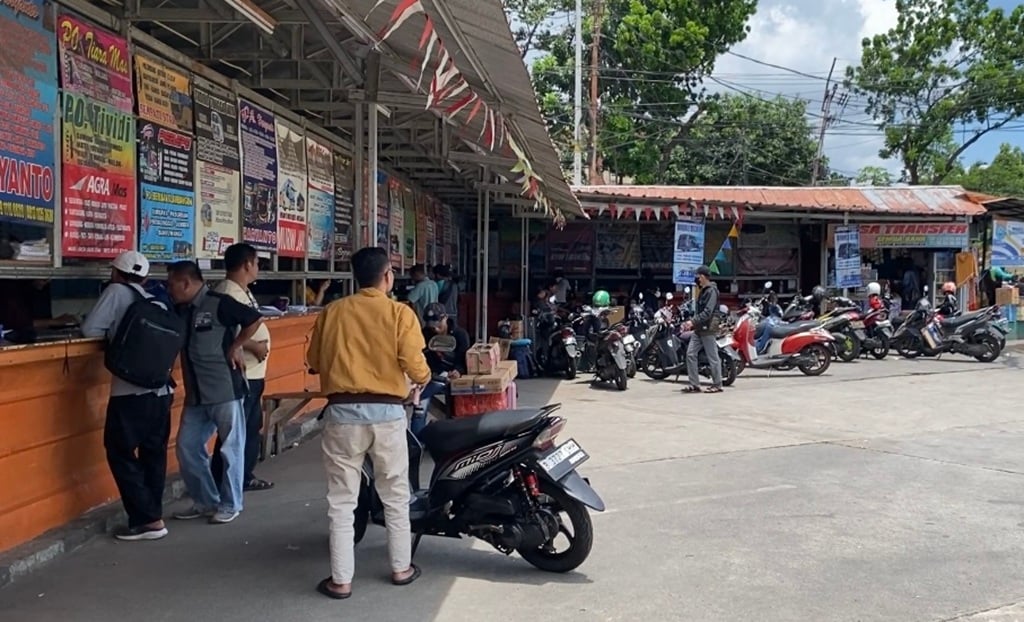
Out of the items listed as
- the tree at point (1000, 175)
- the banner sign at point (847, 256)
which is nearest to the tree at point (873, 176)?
the tree at point (1000, 175)

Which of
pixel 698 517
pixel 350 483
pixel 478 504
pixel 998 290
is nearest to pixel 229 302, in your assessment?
pixel 350 483

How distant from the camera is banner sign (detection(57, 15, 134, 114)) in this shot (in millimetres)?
5195

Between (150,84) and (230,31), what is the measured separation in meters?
1.06

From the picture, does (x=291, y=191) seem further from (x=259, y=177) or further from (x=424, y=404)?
(x=424, y=404)

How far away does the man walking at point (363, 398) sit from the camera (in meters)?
4.33

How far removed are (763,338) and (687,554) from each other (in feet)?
34.9

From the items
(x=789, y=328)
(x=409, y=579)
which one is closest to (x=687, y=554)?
(x=409, y=579)

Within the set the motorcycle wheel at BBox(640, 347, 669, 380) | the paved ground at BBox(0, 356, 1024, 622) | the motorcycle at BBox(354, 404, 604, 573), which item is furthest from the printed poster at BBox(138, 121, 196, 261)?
the motorcycle wheel at BBox(640, 347, 669, 380)

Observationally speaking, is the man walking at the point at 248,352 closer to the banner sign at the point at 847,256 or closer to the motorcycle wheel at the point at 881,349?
the motorcycle wheel at the point at 881,349

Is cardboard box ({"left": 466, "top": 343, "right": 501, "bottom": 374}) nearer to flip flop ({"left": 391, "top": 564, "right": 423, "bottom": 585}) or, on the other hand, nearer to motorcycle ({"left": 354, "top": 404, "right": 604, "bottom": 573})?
motorcycle ({"left": 354, "top": 404, "right": 604, "bottom": 573})

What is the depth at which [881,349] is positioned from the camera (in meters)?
16.3

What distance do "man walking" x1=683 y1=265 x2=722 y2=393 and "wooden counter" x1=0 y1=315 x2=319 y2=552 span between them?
25.5 ft

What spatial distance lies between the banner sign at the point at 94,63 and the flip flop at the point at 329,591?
320 cm

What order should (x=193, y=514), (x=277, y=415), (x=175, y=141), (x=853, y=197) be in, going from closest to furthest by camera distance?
(x=193, y=514) → (x=175, y=141) → (x=277, y=415) → (x=853, y=197)
